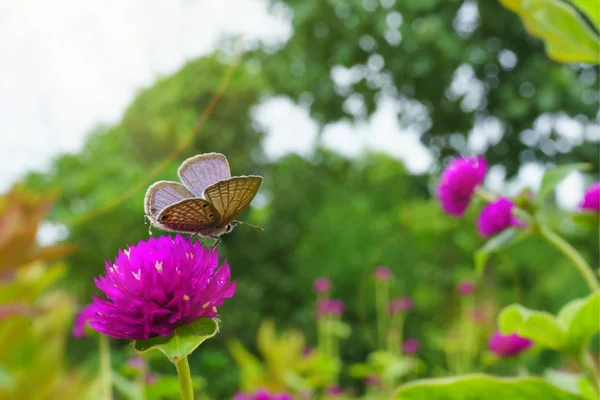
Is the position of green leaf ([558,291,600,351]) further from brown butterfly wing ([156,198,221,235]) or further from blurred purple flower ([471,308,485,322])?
blurred purple flower ([471,308,485,322])

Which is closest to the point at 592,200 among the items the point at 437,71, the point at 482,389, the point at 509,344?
the point at 482,389

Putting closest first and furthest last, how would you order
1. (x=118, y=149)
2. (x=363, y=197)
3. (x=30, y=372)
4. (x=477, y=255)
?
(x=477, y=255)
(x=30, y=372)
(x=363, y=197)
(x=118, y=149)

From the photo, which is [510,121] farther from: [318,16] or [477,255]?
[477,255]

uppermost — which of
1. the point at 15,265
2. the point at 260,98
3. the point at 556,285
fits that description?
the point at 15,265

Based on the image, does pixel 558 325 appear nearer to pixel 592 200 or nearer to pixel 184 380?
pixel 592 200

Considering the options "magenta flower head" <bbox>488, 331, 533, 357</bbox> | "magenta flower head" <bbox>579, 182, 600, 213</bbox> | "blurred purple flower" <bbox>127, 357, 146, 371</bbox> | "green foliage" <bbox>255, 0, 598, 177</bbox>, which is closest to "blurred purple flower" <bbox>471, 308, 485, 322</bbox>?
"magenta flower head" <bbox>488, 331, 533, 357</bbox>

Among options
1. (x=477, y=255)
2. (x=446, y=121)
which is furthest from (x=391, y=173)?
(x=477, y=255)

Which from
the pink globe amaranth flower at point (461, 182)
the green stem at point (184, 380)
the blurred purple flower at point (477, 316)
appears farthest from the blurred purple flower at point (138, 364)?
the blurred purple flower at point (477, 316)
